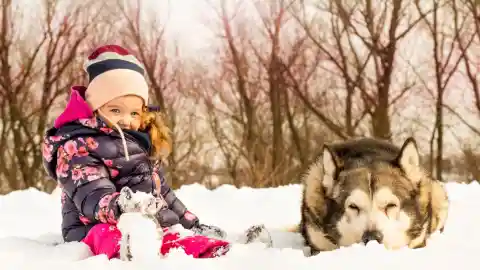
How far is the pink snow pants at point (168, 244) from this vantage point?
9.20ft

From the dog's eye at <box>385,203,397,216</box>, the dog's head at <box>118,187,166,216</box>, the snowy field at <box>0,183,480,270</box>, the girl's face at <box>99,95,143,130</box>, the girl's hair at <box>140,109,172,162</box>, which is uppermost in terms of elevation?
the girl's face at <box>99,95,143,130</box>

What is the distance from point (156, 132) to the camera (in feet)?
12.1

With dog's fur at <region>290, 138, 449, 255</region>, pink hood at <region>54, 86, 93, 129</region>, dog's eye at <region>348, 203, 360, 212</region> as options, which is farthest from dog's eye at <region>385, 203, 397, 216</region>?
pink hood at <region>54, 86, 93, 129</region>

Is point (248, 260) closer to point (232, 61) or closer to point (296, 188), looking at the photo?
point (296, 188)

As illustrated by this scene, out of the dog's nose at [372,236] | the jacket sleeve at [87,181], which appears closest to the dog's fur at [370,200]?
the dog's nose at [372,236]

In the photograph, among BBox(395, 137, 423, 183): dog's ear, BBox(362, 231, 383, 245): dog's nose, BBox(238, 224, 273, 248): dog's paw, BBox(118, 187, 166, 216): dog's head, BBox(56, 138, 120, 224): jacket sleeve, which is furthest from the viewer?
BBox(395, 137, 423, 183): dog's ear

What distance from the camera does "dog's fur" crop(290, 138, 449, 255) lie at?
317cm

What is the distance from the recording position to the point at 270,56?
1137 cm

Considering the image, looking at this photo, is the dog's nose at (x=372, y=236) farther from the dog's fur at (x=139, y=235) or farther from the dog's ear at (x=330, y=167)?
the dog's fur at (x=139, y=235)

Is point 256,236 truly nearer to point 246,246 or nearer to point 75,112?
point 246,246

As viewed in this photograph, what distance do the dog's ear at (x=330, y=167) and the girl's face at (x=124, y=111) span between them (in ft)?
4.21

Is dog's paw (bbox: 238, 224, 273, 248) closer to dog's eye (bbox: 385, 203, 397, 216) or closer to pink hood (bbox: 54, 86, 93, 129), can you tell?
dog's eye (bbox: 385, 203, 397, 216)

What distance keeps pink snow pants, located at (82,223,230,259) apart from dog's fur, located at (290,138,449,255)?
85 centimetres

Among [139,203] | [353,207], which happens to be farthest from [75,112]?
[353,207]
